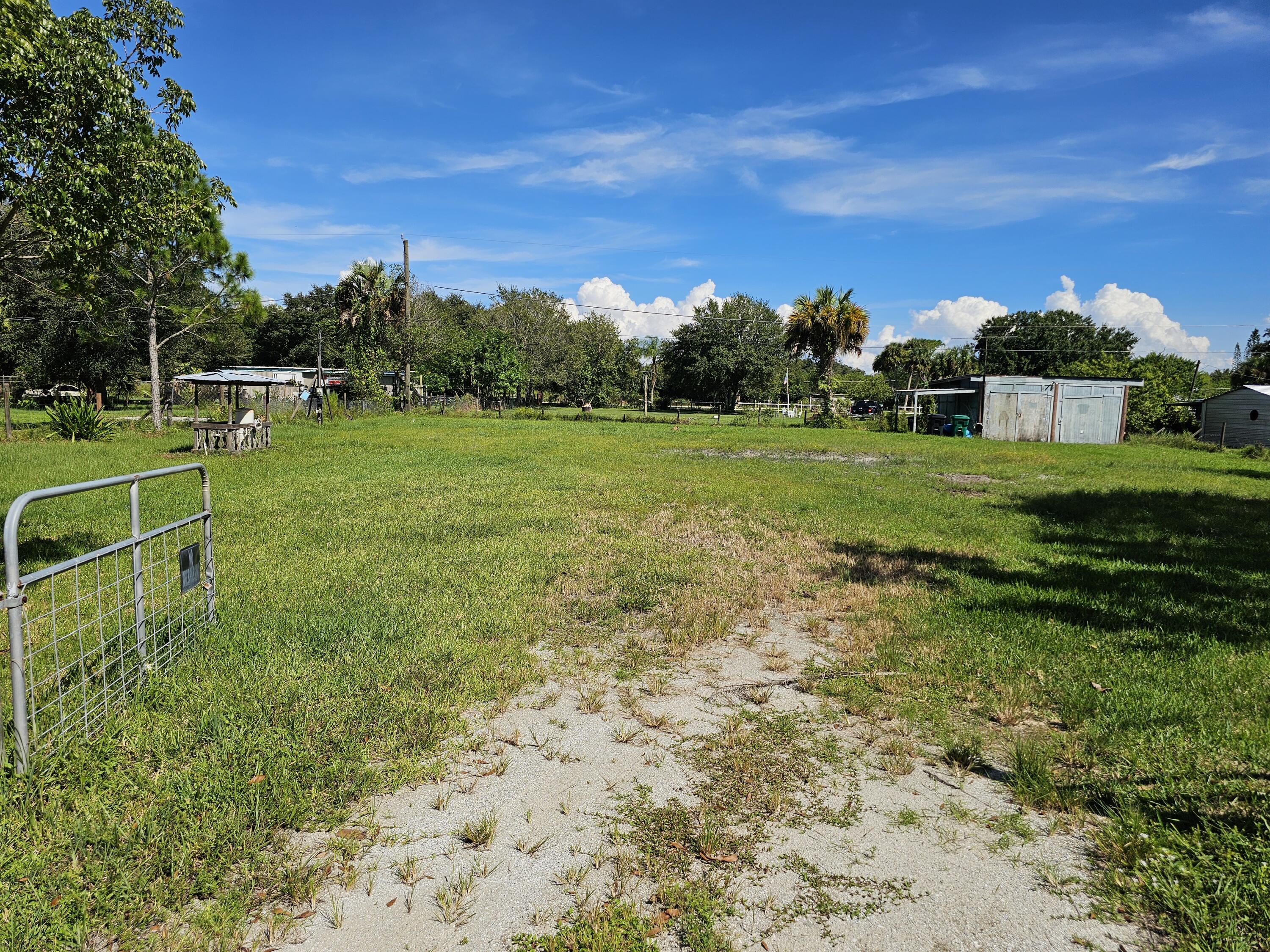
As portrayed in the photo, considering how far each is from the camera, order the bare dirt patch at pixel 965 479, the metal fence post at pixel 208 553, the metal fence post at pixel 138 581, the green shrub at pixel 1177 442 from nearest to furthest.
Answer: the metal fence post at pixel 138 581 < the metal fence post at pixel 208 553 < the bare dirt patch at pixel 965 479 < the green shrub at pixel 1177 442

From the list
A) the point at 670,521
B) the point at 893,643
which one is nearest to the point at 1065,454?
the point at 670,521

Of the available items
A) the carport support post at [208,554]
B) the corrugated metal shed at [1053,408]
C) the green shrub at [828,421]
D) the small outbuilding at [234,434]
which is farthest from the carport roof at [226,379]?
the corrugated metal shed at [1053,408]

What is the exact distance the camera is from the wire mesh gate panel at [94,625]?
2.96 m

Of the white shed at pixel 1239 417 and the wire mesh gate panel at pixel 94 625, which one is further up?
the white shed at pixel 1239 417

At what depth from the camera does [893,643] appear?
16.9 ft

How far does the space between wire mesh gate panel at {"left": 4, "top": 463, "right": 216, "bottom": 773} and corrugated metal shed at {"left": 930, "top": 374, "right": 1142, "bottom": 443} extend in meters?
33.6

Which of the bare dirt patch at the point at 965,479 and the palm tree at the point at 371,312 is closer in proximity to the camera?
the bare dirt patch at the point at 965,479

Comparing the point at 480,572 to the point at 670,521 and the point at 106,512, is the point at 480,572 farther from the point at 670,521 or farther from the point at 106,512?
the point at 106,512

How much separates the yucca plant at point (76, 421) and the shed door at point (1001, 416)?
113 feet

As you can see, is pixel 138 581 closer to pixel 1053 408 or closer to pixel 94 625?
pixel 94 625

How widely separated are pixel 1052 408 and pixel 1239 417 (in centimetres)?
825

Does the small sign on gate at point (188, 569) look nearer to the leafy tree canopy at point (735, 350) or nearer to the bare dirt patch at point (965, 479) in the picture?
the bare dirt patch at point (965, 479)

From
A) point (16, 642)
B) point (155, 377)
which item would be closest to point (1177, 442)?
point (16, 642)

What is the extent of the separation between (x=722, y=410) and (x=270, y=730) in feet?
199
